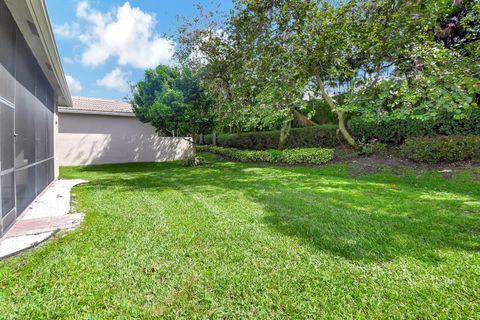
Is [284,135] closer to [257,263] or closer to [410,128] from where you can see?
[410,128]

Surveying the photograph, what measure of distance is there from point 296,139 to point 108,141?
10725 mm

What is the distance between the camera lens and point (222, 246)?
3.00 metres

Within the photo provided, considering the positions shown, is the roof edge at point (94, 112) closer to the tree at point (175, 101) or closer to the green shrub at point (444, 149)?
the tree at point (175, 101)

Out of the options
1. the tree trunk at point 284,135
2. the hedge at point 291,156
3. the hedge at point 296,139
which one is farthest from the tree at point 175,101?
the hedge at point 296,139

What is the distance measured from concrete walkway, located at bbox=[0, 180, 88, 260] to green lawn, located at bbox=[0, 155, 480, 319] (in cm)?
23

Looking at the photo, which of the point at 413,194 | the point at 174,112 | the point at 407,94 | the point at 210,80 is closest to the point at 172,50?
the point at 210,80

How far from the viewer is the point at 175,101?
413 inches

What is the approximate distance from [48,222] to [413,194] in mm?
7449

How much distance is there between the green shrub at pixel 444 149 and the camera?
7.12 m

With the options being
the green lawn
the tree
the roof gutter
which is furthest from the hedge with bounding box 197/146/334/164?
the roof gutter

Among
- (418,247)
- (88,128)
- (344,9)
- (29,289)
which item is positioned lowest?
(29,289)

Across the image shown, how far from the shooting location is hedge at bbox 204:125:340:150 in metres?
11.7

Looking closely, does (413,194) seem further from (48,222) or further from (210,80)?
(210,80)

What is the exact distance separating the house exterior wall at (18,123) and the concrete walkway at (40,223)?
0.44 feet
